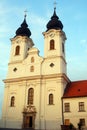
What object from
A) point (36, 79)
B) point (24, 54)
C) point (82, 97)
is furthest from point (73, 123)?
point (24, 54)

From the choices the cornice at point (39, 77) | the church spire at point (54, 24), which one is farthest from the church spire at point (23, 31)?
the cornice at point (39, 77)

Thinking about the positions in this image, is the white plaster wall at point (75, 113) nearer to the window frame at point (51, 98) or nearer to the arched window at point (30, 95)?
the window frame at point (51, 98)

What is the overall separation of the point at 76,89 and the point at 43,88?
17.6 ft

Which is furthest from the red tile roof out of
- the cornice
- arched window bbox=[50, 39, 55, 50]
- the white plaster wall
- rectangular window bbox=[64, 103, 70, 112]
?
arched window bbox=[50, 39, 55, 50]

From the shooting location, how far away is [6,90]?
4100 centimetres

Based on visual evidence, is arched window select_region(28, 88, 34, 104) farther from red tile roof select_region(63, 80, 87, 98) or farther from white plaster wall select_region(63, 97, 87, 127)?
white plaster wall select_region(63, 97, 87, 127)

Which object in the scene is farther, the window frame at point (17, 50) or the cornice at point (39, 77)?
the window frame at point (17, 50)

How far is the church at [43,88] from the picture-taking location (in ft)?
116

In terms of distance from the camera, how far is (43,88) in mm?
38312

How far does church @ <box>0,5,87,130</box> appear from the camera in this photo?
1391 inches

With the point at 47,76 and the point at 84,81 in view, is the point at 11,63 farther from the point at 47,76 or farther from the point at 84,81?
the point at 84,81

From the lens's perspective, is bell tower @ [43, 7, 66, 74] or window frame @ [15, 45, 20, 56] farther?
window frame @ [15, 45, 20, 56]

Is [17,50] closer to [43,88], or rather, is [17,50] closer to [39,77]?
[39,77]

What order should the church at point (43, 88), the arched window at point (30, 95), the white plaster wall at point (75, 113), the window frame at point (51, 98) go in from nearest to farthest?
the white plaster wall at point (75, 113) < the church at point (43, 88) < the window frame at point (51, 98) < the arched window at point (30, 95)
